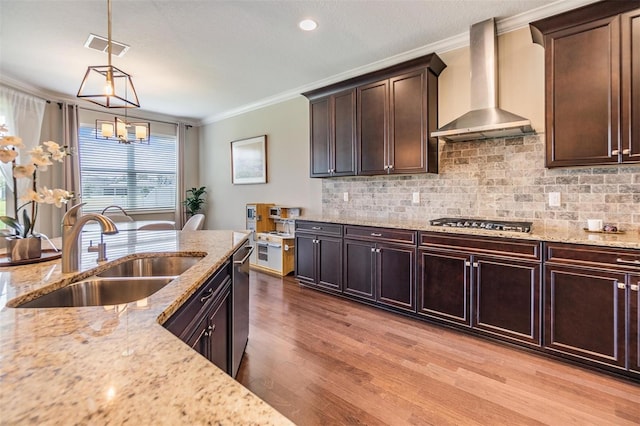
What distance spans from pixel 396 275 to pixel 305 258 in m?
1.29

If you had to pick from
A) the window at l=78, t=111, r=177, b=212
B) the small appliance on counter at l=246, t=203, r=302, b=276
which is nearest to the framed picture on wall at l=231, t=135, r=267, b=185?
the small appliance on counter at l=246, t=203, r=302, b=276

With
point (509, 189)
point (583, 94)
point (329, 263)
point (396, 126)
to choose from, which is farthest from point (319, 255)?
point (583, 94)

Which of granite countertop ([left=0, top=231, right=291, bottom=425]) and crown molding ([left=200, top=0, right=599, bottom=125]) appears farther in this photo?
crown molding ([left=200, top=0, right=599, bottom=125])

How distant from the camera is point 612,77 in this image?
2283 millimetres

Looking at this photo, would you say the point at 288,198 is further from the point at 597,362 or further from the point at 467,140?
the point at 597,362

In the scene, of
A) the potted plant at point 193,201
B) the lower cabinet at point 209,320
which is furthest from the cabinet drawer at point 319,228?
the potted plant at point 193,201

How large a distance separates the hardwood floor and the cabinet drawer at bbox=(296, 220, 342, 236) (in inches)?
43.1

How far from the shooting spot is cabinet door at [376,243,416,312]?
3.06 m

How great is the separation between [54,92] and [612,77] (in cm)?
666

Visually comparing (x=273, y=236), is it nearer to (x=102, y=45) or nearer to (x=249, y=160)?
(x=249, y=160)

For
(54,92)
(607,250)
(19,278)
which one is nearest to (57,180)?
(54,92)

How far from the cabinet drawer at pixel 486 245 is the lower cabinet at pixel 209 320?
1835mm

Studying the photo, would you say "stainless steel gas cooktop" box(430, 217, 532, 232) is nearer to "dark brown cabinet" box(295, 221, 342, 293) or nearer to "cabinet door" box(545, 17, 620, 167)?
"cabinet door" box(545, 17, 620, 167)

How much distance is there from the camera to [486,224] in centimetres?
277
